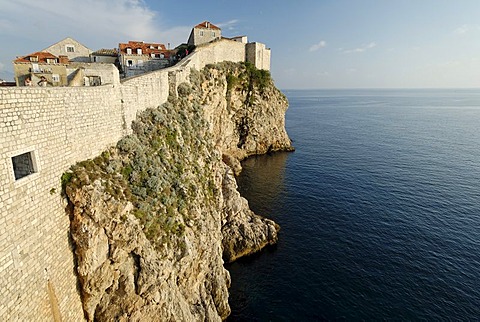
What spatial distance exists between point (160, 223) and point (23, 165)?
813 cm

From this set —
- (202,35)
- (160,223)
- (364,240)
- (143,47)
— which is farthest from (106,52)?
(364,240)

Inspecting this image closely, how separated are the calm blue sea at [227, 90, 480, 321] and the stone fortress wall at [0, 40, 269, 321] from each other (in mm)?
15253

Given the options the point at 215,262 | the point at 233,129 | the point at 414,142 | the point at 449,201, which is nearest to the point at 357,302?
the point at 215,262

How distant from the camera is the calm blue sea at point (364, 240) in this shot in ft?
75.3

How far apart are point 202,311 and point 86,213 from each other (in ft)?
36.8

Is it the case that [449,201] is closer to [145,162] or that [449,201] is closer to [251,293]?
[251,293]

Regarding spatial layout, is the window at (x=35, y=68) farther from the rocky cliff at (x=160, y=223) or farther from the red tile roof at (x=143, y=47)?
the red tile roof at (x=143, y=47)

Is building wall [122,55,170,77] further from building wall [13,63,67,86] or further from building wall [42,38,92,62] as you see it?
building wall [13,63,67,86]

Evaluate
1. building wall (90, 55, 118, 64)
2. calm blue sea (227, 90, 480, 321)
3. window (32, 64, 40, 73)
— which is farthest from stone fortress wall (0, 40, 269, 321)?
building wall (90, 55, 118, 64)

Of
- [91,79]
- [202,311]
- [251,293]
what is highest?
[91,79]

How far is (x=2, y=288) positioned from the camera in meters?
9.55

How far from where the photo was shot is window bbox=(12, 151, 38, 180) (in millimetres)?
11102

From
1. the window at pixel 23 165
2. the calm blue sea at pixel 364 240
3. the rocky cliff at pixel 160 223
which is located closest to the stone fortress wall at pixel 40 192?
the window at pixel 23 165

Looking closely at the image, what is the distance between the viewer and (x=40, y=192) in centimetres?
1141
